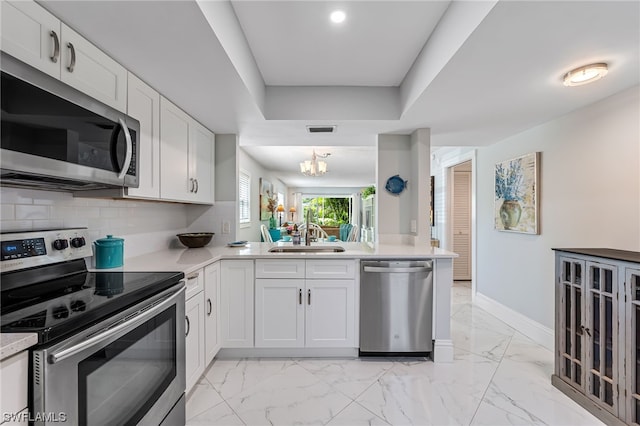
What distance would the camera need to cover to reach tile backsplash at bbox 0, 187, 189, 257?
1.42m

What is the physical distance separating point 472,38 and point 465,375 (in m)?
2.33

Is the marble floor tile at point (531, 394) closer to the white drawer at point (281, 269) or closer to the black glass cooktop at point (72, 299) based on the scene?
the white drawer at point (281, 269)

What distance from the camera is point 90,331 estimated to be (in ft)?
3.47

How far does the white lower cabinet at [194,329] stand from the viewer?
1.94 m

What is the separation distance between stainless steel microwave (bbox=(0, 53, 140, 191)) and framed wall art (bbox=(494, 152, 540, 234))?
347cm

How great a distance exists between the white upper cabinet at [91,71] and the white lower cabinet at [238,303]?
56.1 inches

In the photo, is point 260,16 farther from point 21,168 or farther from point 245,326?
point 245,326

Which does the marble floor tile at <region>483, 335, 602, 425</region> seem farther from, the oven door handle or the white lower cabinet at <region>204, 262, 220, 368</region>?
the oven door handle

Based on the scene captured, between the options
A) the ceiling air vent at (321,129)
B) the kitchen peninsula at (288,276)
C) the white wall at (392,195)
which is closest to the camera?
the kitchen peninsula at (288,276)

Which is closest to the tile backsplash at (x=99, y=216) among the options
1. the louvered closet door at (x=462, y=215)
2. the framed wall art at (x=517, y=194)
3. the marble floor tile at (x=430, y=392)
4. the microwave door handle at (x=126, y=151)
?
the microwave door handle at (x=126, y=151)

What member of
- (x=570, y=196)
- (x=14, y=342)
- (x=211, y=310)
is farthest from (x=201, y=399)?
(x=570, y=196)

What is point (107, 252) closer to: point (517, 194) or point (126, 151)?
point (126, 151)

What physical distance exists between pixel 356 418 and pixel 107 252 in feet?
5.89

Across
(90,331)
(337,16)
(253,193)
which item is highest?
(337,16)
